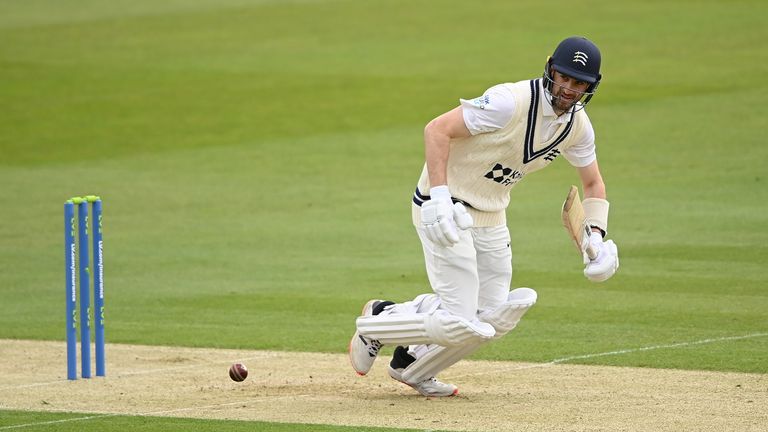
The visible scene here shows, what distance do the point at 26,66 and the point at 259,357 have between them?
781 inches

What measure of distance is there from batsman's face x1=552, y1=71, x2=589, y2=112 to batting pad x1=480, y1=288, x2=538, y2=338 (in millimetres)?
1049

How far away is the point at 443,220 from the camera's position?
7.14 meters

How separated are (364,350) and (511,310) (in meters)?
0.90

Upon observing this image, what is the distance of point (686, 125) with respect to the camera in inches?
831

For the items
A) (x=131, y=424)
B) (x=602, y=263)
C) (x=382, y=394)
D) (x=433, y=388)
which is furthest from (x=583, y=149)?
(x=131, y=424)

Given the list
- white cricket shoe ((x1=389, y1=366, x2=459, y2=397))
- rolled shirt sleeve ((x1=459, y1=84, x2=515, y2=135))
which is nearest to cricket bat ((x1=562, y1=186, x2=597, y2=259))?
rolled shirt sleeve ((x1=459, y1=84, x2=515, y2=135))

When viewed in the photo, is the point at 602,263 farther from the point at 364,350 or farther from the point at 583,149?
the point at 364,350

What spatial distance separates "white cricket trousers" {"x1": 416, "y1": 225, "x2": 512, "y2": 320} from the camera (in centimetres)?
751

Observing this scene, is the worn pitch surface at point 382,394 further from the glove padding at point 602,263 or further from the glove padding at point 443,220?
the glove padding at point 443,220

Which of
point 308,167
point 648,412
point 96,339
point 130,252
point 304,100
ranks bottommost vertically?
point 648,412

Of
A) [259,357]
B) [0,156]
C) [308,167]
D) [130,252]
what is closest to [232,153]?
[308,167]

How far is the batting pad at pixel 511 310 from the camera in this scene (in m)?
7.67

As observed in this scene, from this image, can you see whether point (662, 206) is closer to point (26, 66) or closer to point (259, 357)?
point (259, 357)

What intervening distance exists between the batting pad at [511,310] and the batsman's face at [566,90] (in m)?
1.05
